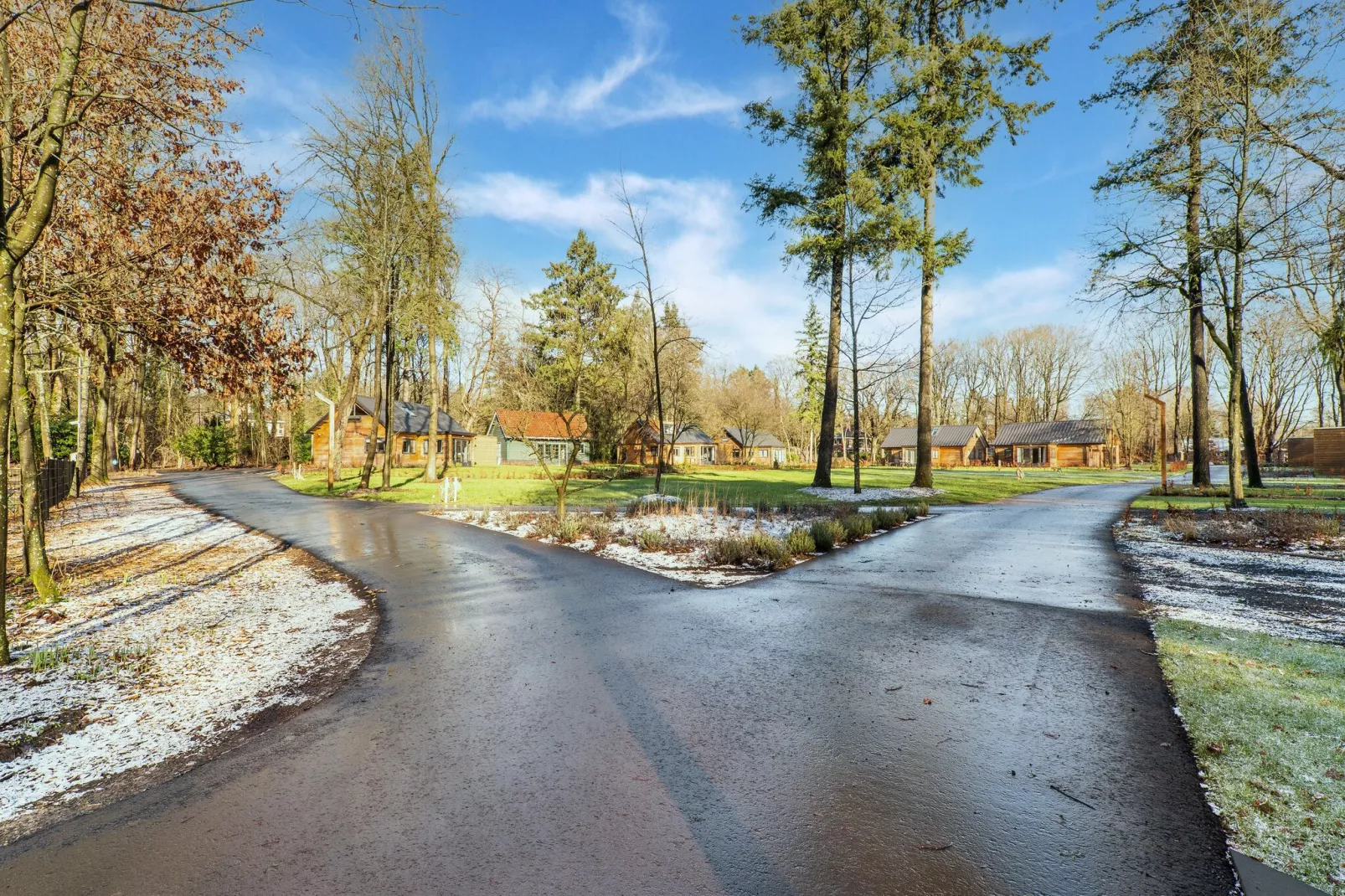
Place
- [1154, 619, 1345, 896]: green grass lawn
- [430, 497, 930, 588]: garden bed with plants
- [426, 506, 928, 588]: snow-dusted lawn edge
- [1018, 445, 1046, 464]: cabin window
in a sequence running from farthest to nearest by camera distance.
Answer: [1018, 445, 1046, 464]: cabin window, [430, 497, 930, 588]: garden bed with plants, [426, 506, 928, 588]: snow-dusted lawn edge, [1154, 619, 1345, 896]: green grass lawn

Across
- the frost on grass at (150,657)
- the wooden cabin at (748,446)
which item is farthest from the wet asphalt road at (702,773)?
the wooden cabin at (748,446)

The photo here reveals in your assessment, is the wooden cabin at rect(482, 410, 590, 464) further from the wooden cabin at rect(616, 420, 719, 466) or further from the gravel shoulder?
the gravel shoulder

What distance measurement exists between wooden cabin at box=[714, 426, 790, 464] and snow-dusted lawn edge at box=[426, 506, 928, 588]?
164ft

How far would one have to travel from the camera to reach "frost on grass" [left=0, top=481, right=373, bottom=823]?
144 inches

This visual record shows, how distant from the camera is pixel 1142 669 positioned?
15.6 ft

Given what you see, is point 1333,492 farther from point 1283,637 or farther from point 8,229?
point 8,229

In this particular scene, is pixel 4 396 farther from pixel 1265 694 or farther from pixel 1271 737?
pixel 1265 694

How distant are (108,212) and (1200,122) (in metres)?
20.5

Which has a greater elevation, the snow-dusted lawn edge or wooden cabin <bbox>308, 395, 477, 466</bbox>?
wooden cabin <bbox>308, 395, 477, 466</bbox>

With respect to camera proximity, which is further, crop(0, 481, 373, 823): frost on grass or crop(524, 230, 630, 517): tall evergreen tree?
crop(524, 230, 630, 517): tall evergreen tree

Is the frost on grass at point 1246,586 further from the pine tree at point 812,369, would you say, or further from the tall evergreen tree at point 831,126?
the pine tree at point 812,369

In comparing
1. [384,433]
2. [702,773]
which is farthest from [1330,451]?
[384,433]

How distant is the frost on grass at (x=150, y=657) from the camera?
3.67 metres

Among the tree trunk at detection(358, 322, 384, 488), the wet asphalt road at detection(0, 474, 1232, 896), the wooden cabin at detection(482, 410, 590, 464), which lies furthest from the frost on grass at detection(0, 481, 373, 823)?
the wooden cabin at detection(482, 410, 590, 464)
